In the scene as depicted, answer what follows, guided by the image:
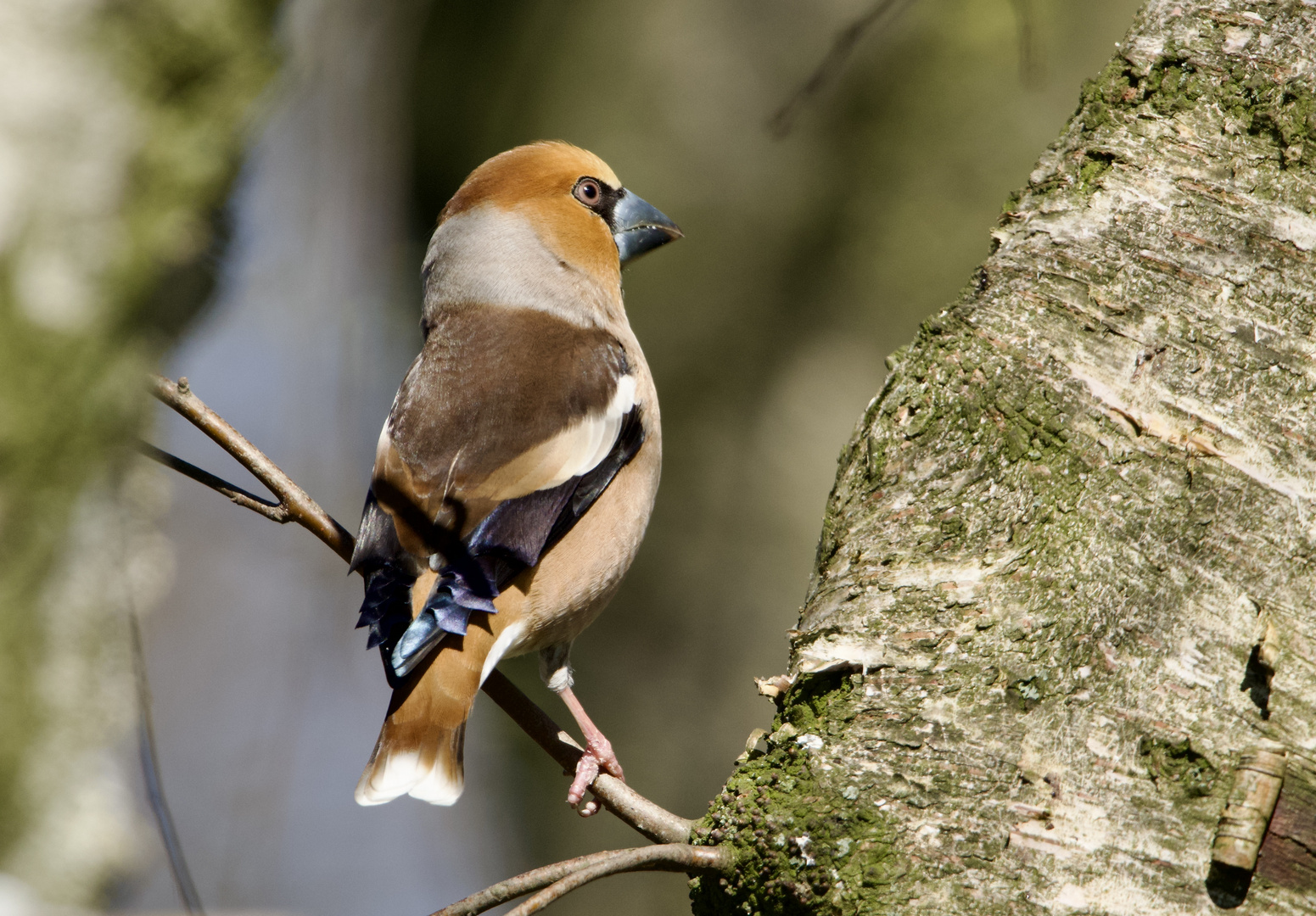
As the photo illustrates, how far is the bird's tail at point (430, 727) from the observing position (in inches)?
93.4

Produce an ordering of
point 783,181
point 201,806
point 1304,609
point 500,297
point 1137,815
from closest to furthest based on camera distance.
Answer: point 1137,815 < point 1304,609 < point 500,297 < point 783,181 < point 201,806

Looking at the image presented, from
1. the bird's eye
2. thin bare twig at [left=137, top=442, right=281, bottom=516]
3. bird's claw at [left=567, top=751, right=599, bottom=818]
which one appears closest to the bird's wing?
thin bare twig at [left=137, top=442, right=281, bottom=516]

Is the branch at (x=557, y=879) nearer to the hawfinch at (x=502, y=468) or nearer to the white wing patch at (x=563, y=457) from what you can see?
the hawfinch at (x=502, y=468)

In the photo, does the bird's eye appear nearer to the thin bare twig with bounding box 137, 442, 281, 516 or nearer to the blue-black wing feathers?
the blue-black wing feathers

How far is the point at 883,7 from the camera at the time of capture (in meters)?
2.76

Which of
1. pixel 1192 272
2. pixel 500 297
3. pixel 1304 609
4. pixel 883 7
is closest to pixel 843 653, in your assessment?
pixel 1304 609

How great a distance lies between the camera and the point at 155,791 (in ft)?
7.03

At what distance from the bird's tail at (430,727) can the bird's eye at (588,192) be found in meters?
1.85

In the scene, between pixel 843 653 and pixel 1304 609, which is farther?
pixel 843 653

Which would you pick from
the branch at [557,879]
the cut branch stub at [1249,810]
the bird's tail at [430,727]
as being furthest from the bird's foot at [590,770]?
the cut branch stub at [1249,810]

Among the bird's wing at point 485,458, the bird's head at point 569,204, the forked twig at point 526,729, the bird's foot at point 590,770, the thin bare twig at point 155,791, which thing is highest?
the bird's head at point 569,204

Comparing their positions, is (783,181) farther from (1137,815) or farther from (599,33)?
(1137,815)

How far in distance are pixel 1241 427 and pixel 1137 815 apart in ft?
2.22

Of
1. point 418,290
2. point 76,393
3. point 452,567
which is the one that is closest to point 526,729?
point 452,567
